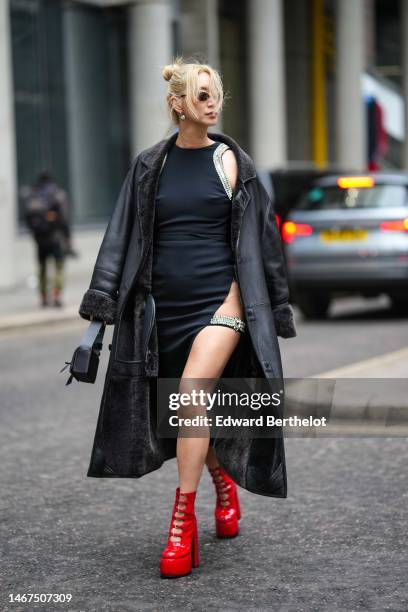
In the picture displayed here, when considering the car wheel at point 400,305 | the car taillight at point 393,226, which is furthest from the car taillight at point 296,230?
the car wheel at point 400,305

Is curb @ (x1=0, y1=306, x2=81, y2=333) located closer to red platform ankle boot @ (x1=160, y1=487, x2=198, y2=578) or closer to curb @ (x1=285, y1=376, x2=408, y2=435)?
curb @ (x1=285, y1=376, x2=408, y2=435)

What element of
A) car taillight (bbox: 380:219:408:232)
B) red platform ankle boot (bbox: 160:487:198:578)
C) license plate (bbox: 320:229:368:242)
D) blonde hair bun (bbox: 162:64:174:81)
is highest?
blonde hair bun (bbox: 162:64:174:81)

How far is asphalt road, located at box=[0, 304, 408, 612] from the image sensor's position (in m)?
4.07

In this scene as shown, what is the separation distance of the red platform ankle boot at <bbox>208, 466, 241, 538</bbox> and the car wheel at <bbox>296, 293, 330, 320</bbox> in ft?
30.4

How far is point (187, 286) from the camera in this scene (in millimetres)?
4352

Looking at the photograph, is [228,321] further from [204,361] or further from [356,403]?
[356,403]

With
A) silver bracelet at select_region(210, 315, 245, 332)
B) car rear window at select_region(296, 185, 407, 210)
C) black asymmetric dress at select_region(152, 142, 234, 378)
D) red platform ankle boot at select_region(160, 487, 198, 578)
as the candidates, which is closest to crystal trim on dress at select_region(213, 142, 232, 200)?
black asymmetric dress at select_region(152, 142, 234, 378)

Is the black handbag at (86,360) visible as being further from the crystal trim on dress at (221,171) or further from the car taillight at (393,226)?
the car taillight at (393,226)

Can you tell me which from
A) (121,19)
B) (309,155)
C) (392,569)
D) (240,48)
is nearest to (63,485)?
(392,569)

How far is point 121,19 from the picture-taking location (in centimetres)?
2459

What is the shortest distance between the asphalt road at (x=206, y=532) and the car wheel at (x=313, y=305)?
6632 mm

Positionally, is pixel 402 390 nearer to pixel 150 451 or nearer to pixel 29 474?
pixel 29 474

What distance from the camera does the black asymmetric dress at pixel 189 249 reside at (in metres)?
4.34

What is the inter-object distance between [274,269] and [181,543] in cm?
103
